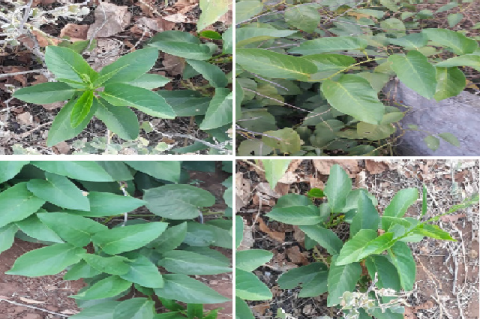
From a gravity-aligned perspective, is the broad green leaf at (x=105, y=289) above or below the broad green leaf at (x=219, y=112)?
below

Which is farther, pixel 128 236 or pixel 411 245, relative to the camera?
pixel 411 245

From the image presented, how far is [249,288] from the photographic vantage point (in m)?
0.65

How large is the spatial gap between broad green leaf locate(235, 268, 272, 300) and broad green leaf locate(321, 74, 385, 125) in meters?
0.31

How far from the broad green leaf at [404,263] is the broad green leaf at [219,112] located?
1.18 feet

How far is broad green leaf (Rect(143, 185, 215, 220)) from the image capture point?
66 centimetres

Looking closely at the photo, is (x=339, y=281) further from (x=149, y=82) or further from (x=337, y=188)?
(x=149, y=82)

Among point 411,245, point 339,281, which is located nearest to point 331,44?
point 339,281

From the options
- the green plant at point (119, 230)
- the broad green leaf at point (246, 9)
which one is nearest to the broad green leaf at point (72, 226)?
the green plant at point (119, 230)

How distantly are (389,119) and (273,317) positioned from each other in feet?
1.50

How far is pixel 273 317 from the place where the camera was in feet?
2.59

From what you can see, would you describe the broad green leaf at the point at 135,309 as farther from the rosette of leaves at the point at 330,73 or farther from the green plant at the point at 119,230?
the rosette of leaves at the point at 330,73

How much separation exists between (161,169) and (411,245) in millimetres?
593

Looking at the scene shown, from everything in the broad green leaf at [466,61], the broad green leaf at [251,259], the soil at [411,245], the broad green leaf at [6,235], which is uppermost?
the broad green leaf at [466,61]

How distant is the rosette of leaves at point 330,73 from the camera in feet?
1.88
